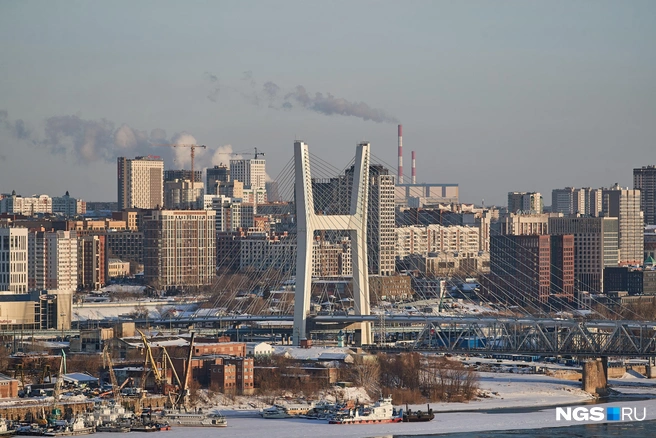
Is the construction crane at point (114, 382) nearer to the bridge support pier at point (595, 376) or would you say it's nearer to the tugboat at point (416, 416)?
the tugboat at point (416, 416)

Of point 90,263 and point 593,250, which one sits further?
point 593,250

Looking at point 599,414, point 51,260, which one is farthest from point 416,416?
point 51,260

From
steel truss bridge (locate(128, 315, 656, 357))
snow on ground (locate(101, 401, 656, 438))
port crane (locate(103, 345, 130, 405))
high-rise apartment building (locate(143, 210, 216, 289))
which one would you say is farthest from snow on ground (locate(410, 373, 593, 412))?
high-rise apartment building (locate(143, 210, 216, 289))

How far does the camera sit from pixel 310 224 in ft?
174

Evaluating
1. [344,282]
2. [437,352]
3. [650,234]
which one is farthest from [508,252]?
[437,352]

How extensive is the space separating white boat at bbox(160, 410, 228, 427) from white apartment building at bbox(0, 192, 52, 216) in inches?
3572

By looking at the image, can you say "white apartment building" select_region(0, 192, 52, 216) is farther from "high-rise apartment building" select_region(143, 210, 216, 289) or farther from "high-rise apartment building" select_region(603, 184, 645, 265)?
"high-rise apartment building" select_region(603, 184, 645, 265)

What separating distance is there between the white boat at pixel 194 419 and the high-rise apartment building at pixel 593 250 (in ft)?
179

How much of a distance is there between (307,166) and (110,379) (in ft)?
33.4

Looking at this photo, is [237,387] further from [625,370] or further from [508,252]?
[508,252]

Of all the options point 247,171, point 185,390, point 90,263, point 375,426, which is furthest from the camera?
point 247,171

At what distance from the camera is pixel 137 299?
83000mm

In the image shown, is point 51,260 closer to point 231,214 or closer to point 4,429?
point 231,214

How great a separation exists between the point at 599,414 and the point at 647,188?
102559 millimetres
